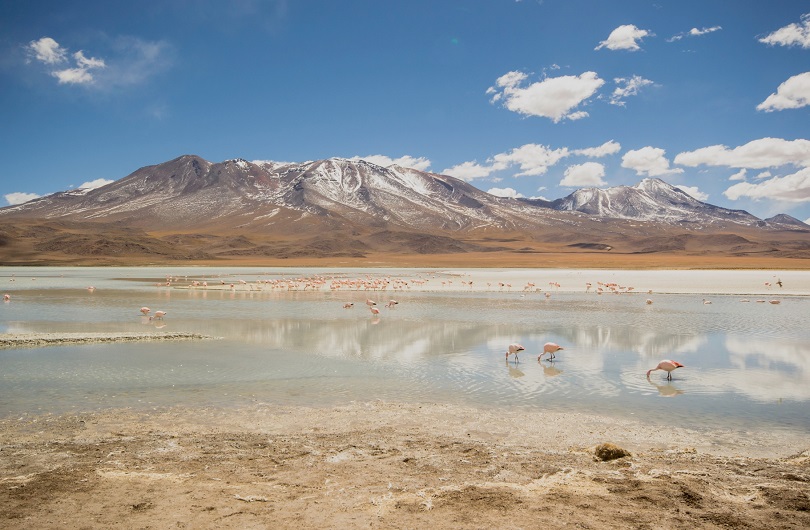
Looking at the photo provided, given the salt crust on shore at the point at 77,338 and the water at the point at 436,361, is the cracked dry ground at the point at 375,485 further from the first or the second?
the salt crust on shore at the point at 77,338

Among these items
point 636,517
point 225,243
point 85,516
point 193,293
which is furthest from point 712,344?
point 225,243

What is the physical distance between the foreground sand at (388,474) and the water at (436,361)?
122 cm

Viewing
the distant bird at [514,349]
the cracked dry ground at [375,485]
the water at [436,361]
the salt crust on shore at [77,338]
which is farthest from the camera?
the salt crust on shore at [77,338]

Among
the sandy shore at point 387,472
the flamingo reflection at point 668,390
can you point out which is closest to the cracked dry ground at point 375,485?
the sandy shore at point 387,472

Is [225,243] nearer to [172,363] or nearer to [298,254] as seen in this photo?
[298,254]

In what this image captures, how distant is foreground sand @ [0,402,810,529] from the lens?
4.76m

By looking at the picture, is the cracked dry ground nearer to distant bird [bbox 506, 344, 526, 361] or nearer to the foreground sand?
the foreground sand

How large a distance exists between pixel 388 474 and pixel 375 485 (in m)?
0.33

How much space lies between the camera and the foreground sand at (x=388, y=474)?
476cm

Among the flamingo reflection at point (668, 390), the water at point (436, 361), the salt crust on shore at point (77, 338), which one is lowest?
the flamingo reflection at point (668, 390)

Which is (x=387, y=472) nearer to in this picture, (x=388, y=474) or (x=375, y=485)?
(x=388, y=474)

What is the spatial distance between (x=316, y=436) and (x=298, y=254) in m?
111

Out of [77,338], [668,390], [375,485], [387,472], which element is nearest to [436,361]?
[668,390]

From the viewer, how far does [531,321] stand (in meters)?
20.4
